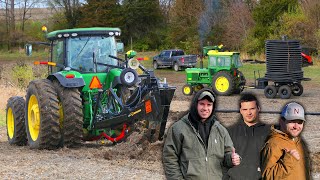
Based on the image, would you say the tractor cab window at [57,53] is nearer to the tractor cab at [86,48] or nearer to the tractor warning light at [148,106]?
the tractor cab at [86,48]

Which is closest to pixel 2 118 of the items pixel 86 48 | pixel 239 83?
pixel 86 48

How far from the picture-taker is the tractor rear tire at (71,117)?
471 inches

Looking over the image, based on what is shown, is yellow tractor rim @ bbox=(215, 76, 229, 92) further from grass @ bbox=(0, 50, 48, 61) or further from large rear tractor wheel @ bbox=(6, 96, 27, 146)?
grass @ bbox=(0, 50, 48, 61)

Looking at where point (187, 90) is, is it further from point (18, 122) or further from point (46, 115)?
point (46, 115)

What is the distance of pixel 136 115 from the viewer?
11.7m

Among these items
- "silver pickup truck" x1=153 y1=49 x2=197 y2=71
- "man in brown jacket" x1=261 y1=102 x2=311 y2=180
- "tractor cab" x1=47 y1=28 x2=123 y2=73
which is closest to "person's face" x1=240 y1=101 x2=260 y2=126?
"man in brown jacket" x1=261 y1=102 x2=311 y2=180

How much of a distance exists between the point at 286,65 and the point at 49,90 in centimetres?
1364

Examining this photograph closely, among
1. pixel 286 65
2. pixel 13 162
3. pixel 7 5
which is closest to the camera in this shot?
pixel 13 162

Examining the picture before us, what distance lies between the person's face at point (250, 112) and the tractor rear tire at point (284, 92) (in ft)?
61.7

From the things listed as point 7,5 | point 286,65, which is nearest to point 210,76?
point 286,65

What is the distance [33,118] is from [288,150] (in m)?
8.46

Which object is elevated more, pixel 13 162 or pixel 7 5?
pixel 7 5

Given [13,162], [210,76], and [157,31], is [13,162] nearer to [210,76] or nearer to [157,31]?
[210,76]

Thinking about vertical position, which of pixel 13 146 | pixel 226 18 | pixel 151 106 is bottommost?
pixel 13 146
